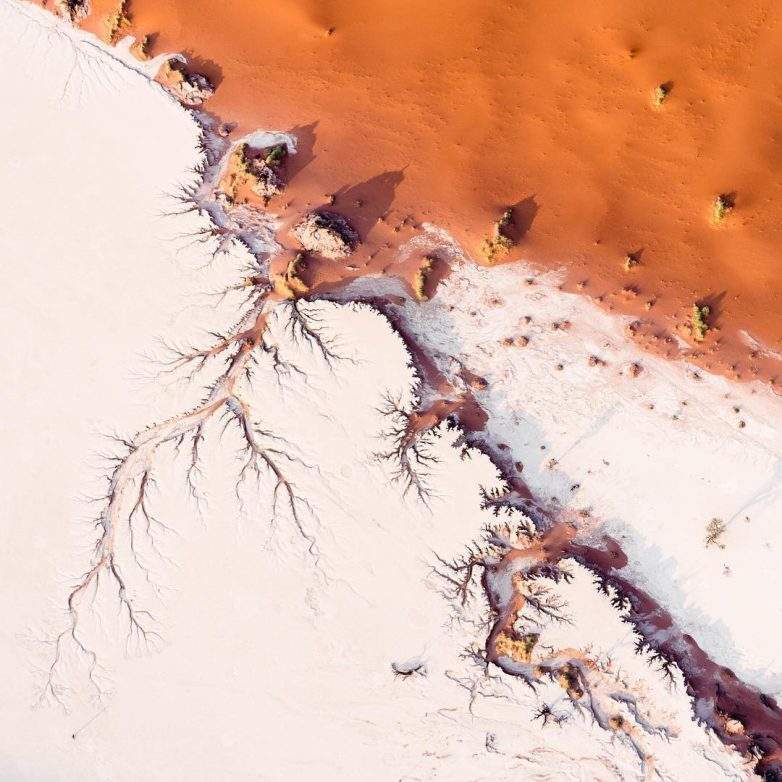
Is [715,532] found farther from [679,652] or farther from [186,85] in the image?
[186,85]

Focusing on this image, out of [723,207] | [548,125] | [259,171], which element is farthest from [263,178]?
[723,207]

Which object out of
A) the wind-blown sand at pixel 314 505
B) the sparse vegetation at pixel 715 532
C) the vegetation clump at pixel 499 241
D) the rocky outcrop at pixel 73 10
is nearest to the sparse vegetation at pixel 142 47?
the wind-blown sand at pixel 314 505

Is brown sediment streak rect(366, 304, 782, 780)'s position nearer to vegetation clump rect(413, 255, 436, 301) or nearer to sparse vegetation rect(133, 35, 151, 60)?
vegetation clump rect(413, 255, 436, 301)

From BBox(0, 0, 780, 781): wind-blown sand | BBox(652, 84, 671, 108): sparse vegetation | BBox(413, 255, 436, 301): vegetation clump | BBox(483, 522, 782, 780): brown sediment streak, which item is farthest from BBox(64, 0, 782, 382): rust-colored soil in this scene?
BBox(483, 522, 782, 780): brown sediment streak

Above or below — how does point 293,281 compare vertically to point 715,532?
below

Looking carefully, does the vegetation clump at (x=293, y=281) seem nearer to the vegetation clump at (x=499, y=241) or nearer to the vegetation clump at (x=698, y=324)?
the vegetation clump at (x=499, y=241)

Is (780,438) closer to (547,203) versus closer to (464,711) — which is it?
(547,203)
